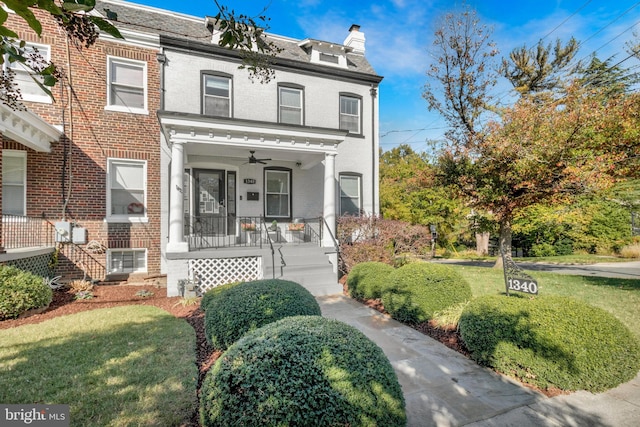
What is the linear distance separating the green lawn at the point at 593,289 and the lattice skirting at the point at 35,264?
33.6 feet

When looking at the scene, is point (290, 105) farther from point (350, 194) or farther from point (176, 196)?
point (176, 196)

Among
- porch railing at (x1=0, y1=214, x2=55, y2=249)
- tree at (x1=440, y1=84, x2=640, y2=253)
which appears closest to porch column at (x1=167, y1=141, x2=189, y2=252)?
porch railing at (x1=0, y1=214, x2=55, y2=249)

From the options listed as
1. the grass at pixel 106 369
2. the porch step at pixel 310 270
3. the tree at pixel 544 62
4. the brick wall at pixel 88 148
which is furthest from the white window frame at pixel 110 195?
the tree at pixel 544 62

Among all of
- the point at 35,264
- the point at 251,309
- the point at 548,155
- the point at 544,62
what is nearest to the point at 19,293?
the point at 35,264

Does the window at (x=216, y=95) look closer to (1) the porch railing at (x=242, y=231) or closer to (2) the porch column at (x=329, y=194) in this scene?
(1) the porch railing at (x=242, y=231)

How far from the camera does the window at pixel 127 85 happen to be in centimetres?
954

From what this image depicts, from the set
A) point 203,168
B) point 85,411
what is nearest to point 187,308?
point 85,411

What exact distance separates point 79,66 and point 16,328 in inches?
289

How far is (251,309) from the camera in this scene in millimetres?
4020

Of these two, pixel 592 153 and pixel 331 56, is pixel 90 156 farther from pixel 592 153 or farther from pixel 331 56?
pixel 592 153

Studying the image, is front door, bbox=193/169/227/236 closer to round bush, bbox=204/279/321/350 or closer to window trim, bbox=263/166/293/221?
window trim, bbox=263/166/293/221

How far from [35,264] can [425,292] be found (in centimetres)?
907

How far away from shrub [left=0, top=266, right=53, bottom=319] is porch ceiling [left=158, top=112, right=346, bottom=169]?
13.6ft

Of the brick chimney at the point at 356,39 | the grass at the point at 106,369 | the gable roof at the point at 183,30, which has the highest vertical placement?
the brick chimney at the point at 356,39
